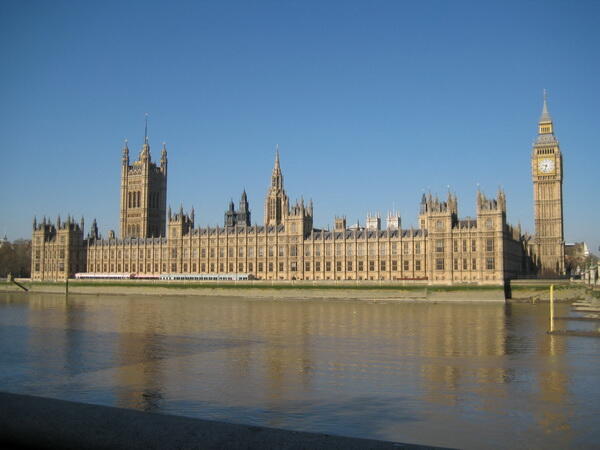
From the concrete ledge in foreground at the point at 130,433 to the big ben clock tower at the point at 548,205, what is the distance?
11090cm

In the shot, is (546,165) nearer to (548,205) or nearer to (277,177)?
(548,205)

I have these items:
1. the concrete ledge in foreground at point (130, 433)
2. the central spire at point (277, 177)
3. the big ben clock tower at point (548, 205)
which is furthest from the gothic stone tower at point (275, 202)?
the concrete ledge in foreground at point (130, 433)

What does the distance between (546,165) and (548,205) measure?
7555 mm

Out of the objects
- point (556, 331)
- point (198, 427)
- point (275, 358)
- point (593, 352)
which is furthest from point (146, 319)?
point (198, 427)

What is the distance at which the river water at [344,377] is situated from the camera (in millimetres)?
16969

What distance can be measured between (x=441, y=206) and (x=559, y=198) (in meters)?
33.4

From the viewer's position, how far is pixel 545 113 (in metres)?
122

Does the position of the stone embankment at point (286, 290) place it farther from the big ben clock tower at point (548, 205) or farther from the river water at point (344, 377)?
the river water at point (344, 377)

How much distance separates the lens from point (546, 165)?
116 m

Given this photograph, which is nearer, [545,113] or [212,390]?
[212,390]

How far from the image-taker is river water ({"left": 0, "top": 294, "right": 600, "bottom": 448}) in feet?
55.7

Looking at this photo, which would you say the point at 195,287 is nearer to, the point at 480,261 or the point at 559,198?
the point at 480,261

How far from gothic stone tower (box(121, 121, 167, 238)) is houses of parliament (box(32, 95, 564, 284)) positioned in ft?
0.82

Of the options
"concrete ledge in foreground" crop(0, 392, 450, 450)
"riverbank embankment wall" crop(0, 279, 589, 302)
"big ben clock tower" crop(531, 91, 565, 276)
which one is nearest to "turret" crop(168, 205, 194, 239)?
"riverbank embankment wall" crop(0, 279, 589, 302)
